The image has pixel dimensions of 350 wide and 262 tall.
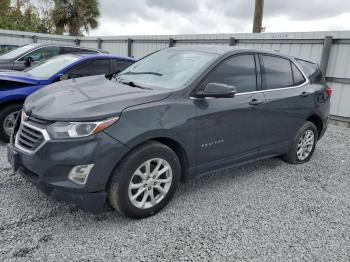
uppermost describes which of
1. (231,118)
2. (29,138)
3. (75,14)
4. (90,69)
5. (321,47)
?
(75,14)

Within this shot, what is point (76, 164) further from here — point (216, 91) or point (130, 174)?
point (216, 91)

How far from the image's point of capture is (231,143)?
3.58m

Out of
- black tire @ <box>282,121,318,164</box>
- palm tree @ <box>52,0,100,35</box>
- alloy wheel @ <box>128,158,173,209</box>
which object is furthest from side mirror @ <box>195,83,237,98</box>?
palm tree @ <box>52,0,100,35</box>

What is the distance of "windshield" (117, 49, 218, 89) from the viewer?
3361 mm

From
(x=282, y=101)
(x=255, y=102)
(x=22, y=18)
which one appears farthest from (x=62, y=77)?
(x=22, y=18)

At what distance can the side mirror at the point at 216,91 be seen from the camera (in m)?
3.10

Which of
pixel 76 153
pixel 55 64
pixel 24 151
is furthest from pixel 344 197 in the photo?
pixel 55 64

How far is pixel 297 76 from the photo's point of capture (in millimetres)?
4488

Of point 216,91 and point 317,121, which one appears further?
point 317,121

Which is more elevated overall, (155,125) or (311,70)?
(311,70)

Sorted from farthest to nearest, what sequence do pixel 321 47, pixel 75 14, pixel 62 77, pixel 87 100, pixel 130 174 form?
pixel 75 14 → pixel 321 47 → pixel 62 77 → pixel 87 100 → pixel 130 174

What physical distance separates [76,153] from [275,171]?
9.92 ft

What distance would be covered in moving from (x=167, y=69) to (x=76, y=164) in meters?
1.62

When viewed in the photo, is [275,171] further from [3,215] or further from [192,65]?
[3,215]
